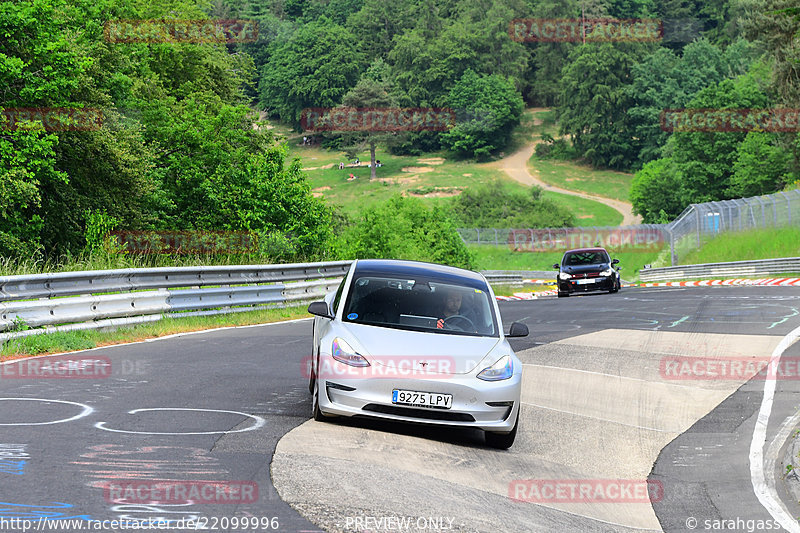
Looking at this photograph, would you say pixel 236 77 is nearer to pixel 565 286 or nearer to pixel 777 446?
pixel 565 286

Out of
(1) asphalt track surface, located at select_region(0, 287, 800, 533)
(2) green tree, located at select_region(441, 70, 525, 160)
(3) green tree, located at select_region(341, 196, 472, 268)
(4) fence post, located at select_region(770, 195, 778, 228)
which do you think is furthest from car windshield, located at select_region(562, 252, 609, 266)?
(2) green tree, located at select_region(441, 70, 525, 160)

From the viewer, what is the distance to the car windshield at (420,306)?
366 inches

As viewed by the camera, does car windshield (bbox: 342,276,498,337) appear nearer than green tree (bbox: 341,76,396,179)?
Yes

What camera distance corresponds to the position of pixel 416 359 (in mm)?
8516

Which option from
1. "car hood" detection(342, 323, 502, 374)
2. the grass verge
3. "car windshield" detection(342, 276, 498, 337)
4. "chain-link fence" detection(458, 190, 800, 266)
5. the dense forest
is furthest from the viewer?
the grass verge

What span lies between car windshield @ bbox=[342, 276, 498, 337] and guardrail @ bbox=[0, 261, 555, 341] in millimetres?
5978

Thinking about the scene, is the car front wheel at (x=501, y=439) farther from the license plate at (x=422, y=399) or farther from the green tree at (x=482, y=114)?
the green tree at (x=482, y=114)

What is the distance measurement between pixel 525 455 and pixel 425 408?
106cm

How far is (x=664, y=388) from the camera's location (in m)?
12.6

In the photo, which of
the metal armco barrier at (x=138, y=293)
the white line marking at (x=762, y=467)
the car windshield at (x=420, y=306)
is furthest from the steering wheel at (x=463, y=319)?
the metal armco barrier at (x=138, y=293)

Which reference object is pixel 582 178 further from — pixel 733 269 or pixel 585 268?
pixel 585 268

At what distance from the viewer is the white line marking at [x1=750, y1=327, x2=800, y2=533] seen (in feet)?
22.9

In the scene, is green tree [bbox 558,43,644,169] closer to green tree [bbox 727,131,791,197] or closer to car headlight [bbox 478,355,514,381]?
green tree [bbox 727,131,791,197]

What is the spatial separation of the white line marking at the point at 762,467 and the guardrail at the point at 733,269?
2983 cm
